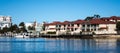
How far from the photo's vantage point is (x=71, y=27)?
178 meters

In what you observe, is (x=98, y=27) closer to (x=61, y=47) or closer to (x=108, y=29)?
(x=108, y=29)

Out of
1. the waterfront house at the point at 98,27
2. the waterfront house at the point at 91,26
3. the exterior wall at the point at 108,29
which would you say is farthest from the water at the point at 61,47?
the waterfront house at the point at 98,27

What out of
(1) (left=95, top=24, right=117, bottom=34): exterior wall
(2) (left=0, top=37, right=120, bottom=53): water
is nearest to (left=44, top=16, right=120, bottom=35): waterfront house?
(1) (left=95, top=24, right=117, bottom=34): exterior wall

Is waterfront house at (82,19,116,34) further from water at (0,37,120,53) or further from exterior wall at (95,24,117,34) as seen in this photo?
water at (0,37,120,53)

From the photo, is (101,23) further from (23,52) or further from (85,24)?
(23,52)

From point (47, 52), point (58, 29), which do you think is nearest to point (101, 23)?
point (58, 29)

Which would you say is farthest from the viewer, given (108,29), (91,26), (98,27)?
(91,26)

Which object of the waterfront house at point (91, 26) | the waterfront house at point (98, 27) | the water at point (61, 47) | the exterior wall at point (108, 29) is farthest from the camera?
the waterfront house at point (98, 27)

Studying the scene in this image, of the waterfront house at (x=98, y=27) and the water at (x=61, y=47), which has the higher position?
the waterfront house at (x=98, y=27)

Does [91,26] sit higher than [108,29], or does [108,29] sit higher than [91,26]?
[91,26]

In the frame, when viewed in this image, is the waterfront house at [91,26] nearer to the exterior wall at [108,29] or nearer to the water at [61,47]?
the exterior wall at [108,29]

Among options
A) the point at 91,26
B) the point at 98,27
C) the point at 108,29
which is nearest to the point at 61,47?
the point at 108,29

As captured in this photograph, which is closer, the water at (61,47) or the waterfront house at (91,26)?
the water at (61,47)

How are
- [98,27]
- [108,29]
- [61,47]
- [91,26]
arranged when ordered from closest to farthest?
1. [61,47]
2. [108,29]
3. [98,27]
4. [91,26]
